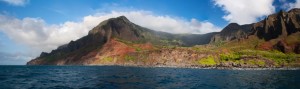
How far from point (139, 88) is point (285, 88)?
27671mm

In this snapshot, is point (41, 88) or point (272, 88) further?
Result: point (272, 88)

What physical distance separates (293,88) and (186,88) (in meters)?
20.0

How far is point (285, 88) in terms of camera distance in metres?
56.4

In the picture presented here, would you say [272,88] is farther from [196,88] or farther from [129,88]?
[129,88]

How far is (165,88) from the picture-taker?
181 ft

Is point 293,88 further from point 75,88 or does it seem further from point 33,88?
point 33,88

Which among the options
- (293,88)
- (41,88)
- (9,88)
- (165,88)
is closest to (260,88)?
(293,88)

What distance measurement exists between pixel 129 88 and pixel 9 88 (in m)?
20.6

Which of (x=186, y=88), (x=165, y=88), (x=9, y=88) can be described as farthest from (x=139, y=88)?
(x=9, y=88)

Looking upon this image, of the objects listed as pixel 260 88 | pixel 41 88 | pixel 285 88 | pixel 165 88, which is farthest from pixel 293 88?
pixel 41 88

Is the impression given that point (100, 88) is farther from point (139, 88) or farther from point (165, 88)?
point (165, 88)

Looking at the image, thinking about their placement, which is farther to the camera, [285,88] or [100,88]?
[285,88]

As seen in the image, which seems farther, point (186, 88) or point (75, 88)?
point (186, 88)

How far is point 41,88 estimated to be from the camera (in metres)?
52.4
